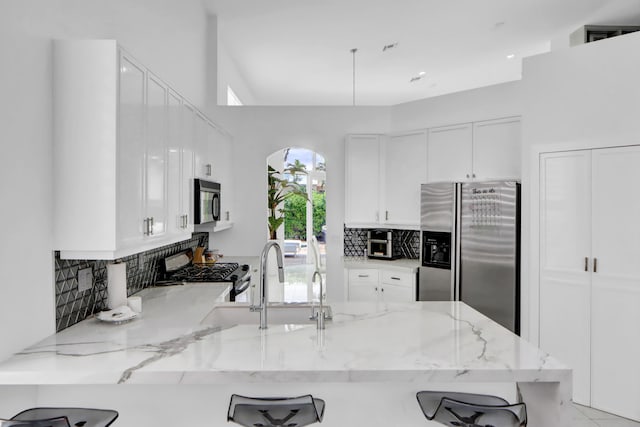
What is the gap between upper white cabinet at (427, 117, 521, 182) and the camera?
13.5 feet

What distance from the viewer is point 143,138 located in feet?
7.41

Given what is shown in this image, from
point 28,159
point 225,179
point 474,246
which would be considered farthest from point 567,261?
point 28,159

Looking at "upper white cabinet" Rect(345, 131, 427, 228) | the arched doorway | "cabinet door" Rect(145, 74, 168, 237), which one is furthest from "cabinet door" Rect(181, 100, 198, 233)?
the arched doorway

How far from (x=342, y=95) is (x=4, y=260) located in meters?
6.30

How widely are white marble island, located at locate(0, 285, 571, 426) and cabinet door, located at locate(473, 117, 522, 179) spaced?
237 centimetres

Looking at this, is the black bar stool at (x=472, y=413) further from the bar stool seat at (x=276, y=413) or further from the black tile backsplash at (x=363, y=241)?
the black tile backsplash at (x=363, y=241)

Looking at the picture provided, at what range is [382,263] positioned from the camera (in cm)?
489

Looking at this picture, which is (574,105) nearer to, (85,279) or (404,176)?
(404,176)

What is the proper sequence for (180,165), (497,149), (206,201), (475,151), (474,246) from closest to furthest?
(180,165), (206,201), (474,246), (497,149), (475,151)

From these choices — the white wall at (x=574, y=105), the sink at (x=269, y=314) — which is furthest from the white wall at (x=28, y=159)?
the white wall at (x=574, y=105)

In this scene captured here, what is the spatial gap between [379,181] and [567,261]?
2.22m

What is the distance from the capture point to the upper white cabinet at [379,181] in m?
4.84

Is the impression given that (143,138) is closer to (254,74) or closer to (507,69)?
(254,74)

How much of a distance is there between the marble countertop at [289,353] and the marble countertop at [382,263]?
241cm
